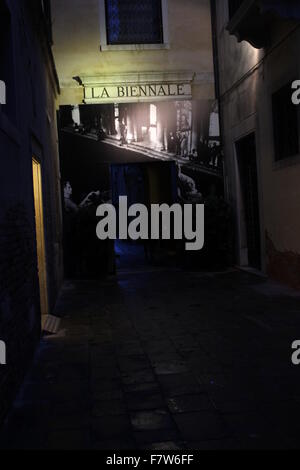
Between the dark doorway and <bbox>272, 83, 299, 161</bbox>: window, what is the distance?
5.39 ft

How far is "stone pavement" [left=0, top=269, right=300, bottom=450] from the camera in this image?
11.0 feet

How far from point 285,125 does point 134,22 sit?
6633 mm

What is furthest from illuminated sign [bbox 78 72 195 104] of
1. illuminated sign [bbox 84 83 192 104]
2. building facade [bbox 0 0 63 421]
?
building facade [bbox 0 0 63 421]

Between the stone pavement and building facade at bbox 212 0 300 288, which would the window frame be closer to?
building facade at bbox 212 0 300 288

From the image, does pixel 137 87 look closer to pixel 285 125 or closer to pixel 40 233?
pixel 285 125

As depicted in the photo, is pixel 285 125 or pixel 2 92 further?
pixel 285 125

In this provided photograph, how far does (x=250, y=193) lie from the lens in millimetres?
11609

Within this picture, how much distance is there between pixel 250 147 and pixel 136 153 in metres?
2.97

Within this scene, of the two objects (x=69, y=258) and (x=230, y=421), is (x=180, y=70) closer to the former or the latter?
(x=69, y=258)

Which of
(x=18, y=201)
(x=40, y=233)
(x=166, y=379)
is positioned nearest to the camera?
(x=166, y=379)

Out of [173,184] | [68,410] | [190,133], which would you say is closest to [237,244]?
[173,184]

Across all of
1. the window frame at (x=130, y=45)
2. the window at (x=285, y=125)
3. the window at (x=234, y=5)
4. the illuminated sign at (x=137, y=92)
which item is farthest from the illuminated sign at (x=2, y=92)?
the window frame at (x=130, y=45)

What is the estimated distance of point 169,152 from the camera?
13.0 meters

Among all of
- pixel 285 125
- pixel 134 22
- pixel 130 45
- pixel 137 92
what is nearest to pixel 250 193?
pixel 285 125
